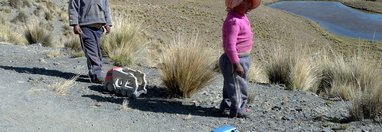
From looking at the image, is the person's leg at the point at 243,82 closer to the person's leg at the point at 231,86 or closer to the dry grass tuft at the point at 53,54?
the person's leg at the point at 231,86

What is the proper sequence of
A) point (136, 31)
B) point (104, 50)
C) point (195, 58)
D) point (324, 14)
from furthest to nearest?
1. point (324, 14)
2. point (136, 31)
3. point (104, 50)
4. point (195, 58)

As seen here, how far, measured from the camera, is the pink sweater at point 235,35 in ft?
20.4

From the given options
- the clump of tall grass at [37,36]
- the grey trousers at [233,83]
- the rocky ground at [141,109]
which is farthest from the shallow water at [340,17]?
the grey trousers at [233,83]

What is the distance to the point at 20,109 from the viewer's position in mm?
Answer: 6316

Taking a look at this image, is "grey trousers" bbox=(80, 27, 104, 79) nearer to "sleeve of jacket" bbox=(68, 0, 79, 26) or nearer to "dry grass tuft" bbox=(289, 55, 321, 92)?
"sleeve of jacket" bbox=(68, 0, 79, 26)

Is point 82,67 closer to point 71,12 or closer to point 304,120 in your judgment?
point 71,12

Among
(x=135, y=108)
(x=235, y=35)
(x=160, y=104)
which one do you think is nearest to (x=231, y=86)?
(x=235, y=35)

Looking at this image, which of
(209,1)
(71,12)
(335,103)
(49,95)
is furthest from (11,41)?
(209,1)

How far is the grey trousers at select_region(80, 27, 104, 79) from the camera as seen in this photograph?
8281 mm

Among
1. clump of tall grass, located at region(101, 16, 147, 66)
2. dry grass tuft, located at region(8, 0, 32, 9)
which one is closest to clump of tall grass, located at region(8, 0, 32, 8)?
dry grass tuft, located at region(8, 0, 32, 9)

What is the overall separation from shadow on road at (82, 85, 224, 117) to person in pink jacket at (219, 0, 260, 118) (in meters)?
0.27

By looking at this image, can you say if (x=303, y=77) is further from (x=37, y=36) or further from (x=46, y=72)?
(x=37, y=36)

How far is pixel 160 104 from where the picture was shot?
7199 millimetres

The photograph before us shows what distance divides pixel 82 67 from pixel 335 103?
414 centimetres
